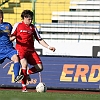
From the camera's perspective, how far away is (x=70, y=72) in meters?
12.2

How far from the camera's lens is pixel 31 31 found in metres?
10.2

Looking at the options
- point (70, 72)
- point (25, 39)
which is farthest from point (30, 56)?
point (70, 72)

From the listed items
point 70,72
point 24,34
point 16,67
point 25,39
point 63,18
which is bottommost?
point 70,72

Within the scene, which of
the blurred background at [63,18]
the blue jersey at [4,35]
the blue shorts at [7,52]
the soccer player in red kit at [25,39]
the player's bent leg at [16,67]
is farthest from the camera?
the blurred background at [63,18]

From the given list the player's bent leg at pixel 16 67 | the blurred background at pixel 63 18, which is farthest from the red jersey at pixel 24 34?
the blurred background at pixel 63 18

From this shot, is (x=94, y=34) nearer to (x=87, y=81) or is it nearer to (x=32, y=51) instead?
(x=87, y=81)

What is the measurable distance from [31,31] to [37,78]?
2410 mm

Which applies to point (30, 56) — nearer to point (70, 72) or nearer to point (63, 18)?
point (70, 72)

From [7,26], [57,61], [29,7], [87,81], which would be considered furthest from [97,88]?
[29,7]

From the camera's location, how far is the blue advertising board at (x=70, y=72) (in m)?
12.0

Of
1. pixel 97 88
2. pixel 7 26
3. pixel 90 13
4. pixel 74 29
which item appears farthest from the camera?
pixel 90 13

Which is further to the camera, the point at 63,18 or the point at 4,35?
the point at 63,18

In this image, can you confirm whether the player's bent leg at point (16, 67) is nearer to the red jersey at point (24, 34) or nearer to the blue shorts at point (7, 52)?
the blue shorts at point (7, 52)

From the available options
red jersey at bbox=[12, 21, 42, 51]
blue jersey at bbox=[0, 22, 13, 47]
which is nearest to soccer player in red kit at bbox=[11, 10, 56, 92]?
red jersey at bbox=[12, 21, 42, 51]
